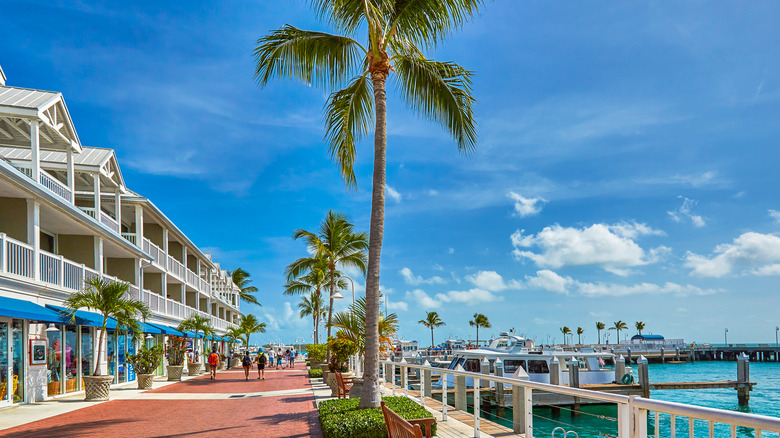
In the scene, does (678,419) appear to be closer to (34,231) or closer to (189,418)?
(189,418)

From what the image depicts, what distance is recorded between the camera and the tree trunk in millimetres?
11875

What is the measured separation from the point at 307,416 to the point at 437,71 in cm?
856

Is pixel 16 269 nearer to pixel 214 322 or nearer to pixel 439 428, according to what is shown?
pixel 439 428

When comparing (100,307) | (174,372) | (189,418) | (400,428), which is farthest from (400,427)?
(174,372)

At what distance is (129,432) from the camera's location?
12.0m

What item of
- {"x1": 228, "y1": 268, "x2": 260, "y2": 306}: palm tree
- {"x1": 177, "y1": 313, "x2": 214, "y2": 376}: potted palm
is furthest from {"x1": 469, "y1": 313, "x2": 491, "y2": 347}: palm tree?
{"x1": 177, "y1": 313, "x2": 214, "y2": 376}: potted palm

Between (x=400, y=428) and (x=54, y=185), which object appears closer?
(x=400, y=428)

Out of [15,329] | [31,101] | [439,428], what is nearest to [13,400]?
[15,329]

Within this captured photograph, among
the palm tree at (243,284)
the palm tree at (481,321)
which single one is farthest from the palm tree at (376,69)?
the palm tree at (481,321)

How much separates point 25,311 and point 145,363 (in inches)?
398

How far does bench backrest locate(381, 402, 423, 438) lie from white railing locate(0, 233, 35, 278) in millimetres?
14064

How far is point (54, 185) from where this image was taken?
21.5 meters

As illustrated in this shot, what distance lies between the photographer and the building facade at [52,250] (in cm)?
1641

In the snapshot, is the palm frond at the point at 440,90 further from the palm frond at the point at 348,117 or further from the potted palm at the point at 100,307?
the potted palm at the point at 100,307
